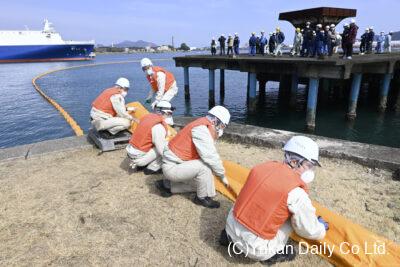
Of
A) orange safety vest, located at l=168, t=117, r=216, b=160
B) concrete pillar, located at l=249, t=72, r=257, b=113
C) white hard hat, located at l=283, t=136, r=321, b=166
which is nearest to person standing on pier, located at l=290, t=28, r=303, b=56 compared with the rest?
concrete pillar, located at l=249, t=72, r=257, b=113

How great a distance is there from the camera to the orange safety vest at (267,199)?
2271 millimetres

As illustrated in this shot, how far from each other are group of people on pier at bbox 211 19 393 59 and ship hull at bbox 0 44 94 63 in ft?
174

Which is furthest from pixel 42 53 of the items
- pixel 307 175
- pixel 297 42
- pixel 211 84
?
pixel 307 175

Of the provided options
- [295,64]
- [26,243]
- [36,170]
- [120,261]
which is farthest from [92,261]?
[295,64]

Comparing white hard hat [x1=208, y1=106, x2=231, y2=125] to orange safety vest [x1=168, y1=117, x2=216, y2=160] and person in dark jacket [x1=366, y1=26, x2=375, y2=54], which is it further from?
person in dark jacket [x1=366, y1=26, x2=375, y2=54]

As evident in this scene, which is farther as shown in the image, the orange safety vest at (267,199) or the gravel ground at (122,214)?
the gravel ground at (122,214)

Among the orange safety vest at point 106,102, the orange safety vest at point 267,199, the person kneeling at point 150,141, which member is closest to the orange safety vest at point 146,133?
the person kneeling at point 150,141

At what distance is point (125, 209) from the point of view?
149 inches

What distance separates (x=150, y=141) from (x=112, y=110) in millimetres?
1934

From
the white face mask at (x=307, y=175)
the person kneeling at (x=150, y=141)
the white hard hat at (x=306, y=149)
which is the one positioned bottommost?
the person kneeling at (x=150, y=141)

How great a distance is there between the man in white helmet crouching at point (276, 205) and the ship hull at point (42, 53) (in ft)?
229

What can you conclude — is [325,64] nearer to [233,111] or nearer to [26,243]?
[233,111]

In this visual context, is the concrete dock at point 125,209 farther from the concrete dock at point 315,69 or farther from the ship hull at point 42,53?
the ship hull at point 42,53

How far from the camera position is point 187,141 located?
3.53 metres
